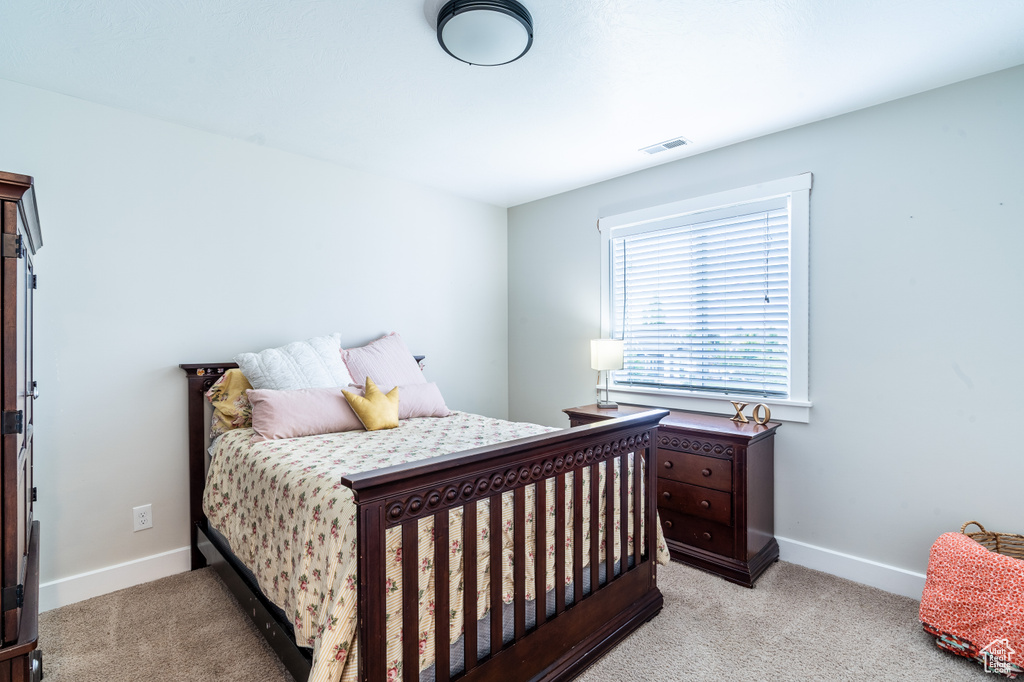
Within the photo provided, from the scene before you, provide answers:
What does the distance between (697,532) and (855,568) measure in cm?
76

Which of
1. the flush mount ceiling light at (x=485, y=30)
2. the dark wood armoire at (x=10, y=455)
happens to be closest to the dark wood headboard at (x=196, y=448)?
the dark wood armoire at (x=10, y=455)

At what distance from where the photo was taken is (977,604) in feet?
6.00

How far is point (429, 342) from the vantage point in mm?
3791

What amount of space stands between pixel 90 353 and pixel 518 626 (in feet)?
7.72

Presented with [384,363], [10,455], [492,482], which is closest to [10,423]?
[10,455]

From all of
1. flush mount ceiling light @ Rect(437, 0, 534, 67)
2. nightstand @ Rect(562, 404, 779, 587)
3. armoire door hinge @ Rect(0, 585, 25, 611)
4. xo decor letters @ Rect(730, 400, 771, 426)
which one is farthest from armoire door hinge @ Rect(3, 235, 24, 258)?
xo decor letters @ Rect(730, 400, 771, 426)

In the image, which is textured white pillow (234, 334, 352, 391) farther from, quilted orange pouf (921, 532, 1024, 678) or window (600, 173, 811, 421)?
quilted orange pouf (921, 532, 1024, 678)

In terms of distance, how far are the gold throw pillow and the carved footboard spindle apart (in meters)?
1.11

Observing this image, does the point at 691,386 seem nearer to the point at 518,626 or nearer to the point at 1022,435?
the point at 1022,435

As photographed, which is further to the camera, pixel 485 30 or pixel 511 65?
pixel 511 65

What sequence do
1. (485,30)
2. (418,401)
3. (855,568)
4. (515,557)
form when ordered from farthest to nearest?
(418,401), (855,568), (485,30), (515,557)

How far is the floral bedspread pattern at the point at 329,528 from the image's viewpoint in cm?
129

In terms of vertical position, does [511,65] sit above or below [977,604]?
above

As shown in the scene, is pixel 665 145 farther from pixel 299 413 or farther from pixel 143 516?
pixel 143 516
